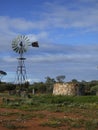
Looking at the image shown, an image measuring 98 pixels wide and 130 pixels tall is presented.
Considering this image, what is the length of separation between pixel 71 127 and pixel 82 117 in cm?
330

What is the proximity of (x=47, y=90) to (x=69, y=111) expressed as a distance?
28318 millimetres

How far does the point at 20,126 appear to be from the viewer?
1719 cm

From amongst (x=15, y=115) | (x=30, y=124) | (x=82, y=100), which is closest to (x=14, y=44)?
(x=82, y=100)

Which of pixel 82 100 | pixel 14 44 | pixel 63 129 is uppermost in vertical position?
pixel 14 44

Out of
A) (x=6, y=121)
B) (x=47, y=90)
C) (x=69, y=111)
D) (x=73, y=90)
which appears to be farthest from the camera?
(x=47, y=90)

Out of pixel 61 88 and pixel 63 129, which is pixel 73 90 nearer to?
pixel 61 88

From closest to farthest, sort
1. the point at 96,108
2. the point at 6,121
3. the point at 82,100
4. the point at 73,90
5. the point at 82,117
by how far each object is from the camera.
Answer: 1. the point at 6,121
2. the point at 82,117
3. the point at 96,108
4. the point at 82,100
5. the point at 73,90

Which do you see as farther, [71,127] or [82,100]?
[82,100]

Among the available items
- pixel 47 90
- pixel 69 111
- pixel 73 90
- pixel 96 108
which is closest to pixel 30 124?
pixel 69 111

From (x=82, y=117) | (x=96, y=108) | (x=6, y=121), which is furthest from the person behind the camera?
(x=96, y=108)

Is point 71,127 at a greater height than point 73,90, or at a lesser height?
lesser

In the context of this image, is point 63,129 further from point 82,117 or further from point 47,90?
point 47,90

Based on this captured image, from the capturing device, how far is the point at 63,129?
56.1 ft

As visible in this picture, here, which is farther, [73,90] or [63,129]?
[73,90]
